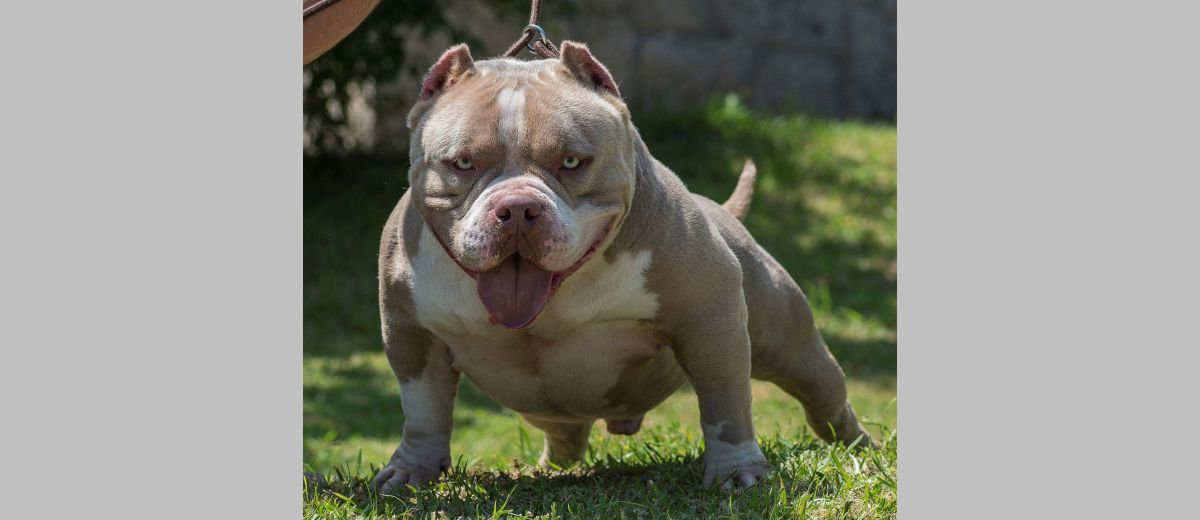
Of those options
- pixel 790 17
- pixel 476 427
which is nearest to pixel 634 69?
pixel 790 17

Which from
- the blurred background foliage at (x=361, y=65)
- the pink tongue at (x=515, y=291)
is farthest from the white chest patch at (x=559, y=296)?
the blurred background foliage at (x=361, y=65)

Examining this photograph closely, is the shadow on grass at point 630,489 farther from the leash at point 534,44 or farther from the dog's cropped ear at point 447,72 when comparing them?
the leash at point 534,44

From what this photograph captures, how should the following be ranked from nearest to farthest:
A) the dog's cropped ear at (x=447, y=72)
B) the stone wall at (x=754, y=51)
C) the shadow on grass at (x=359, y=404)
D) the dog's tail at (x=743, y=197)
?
the dog's cropped ear at (x=447, y=72) → the dog's tail at (x=743, y=197) → the shadow on grass at (x=359, y=404) → the stone wall at (x=754, y=51)

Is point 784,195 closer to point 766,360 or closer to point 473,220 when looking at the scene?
point 766,360

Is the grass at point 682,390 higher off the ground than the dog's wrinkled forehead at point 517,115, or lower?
lower

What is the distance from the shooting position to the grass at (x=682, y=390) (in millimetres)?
4094

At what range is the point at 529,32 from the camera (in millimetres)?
4465

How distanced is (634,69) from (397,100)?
7.82 feet

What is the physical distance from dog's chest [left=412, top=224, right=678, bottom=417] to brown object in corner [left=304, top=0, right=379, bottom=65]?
0.69 metres

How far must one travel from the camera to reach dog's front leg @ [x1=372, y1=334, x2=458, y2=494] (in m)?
4.37

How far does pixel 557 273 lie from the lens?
3.75m

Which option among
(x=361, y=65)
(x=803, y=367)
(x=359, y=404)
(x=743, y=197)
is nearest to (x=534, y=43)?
(x=743, y=197)

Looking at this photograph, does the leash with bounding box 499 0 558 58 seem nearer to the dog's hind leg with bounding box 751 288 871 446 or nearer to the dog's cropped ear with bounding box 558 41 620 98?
the dog's cropped ear with bounding box 558 41 620 98

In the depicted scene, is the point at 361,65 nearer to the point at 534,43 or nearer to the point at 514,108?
the point at 534,43
